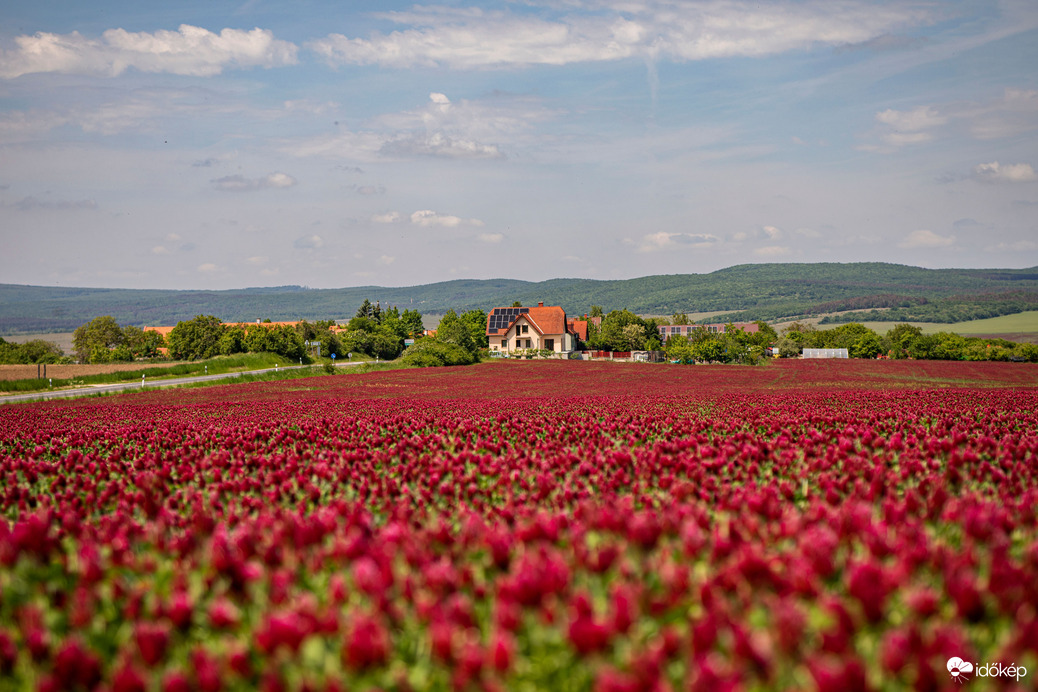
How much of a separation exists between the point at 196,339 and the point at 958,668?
9943cm

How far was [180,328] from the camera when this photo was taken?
311ft

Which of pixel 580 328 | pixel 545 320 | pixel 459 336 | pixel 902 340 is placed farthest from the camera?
pixel 580 328

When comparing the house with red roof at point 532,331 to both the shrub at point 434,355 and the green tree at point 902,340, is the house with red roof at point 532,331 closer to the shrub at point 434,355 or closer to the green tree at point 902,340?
the shrub at point 434,355

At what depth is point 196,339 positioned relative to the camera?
91688 mm

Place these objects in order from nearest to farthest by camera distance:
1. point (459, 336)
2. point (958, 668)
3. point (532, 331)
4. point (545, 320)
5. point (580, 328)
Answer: point (958, 668), point (459, 336), point (532, 331), point (545, 320), point (580, 328)

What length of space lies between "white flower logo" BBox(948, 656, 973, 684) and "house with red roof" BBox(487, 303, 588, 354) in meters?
100

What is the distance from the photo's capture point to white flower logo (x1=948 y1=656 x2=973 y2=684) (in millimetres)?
2507

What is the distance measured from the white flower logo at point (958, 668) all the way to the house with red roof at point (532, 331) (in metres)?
100

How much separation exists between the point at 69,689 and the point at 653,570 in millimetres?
2539

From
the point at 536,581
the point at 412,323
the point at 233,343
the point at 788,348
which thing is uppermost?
the point at 412,323

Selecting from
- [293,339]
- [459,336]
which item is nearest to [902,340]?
[459,336]

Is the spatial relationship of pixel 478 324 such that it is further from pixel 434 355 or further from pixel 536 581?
pixel 536 581

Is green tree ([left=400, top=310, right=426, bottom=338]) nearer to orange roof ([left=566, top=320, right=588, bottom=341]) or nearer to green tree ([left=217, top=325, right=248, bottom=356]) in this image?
orange roof ([left=566, top=320, right=588, bottom=341])

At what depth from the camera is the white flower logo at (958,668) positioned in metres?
2.51
